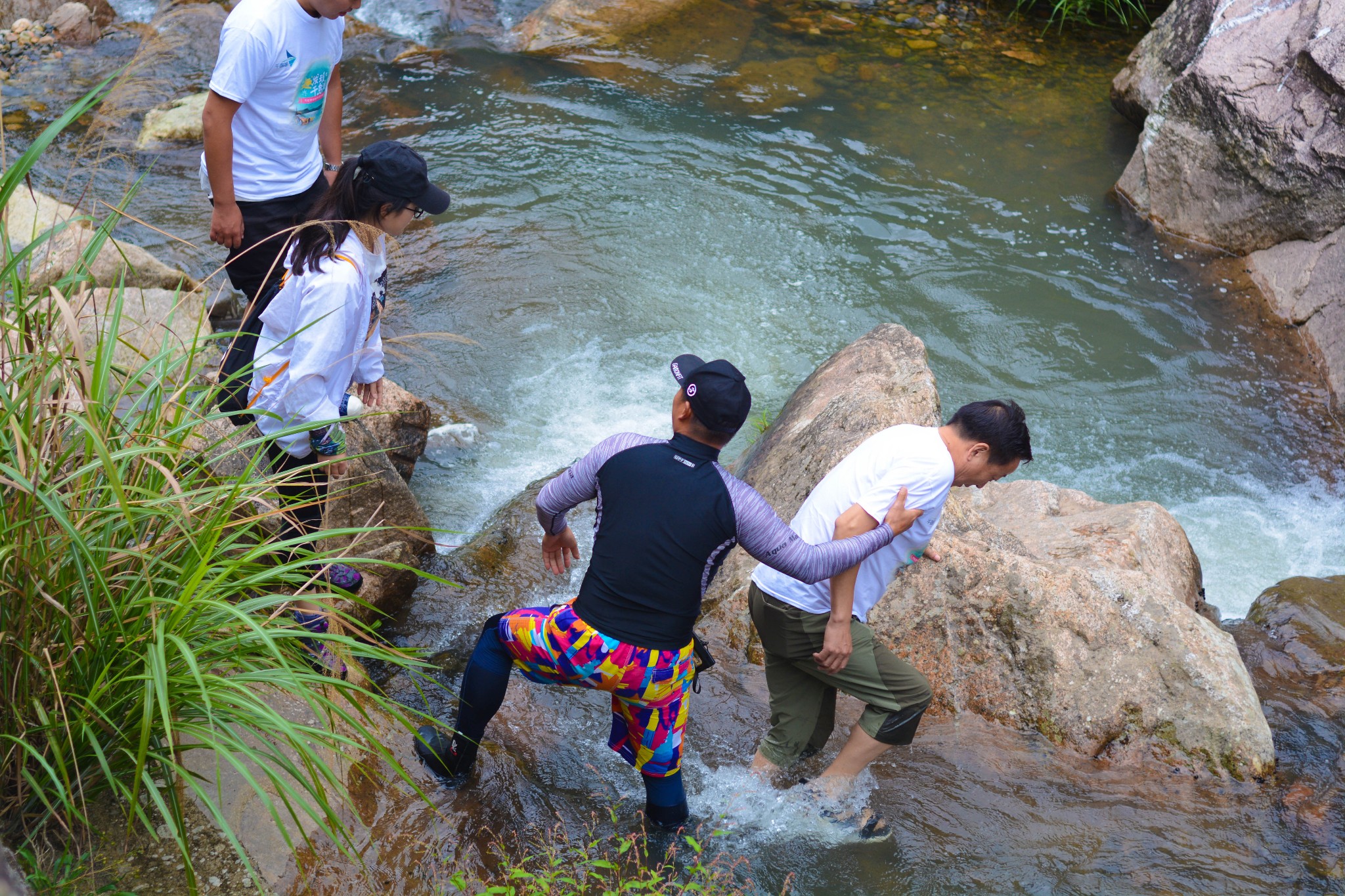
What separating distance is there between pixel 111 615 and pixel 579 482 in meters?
1.29

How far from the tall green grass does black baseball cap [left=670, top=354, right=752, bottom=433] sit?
101cm

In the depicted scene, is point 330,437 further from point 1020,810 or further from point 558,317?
point 558,317

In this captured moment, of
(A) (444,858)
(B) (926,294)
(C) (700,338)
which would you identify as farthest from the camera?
(B) (926,294)

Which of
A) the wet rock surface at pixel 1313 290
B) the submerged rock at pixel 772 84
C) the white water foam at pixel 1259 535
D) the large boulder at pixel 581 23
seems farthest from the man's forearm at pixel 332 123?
the large boulder at pixel 581 23

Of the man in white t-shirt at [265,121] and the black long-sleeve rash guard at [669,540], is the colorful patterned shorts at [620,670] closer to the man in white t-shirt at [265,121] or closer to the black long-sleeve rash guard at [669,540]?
the black long-sleeve rash guard at [669,540]

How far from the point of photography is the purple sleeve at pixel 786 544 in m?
2.84

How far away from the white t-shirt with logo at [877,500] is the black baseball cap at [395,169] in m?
1.68

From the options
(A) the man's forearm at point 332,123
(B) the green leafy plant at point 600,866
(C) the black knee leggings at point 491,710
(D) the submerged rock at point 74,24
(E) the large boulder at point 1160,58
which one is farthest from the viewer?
(D) the submerged rock at point 74,24

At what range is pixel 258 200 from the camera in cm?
408

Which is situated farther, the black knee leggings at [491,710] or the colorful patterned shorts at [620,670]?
the black knee leggings at [491,710]

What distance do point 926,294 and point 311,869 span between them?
22.0ft

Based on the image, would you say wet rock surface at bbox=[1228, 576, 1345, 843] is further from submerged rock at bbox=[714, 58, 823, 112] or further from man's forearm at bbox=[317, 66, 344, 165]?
submerged rock at bbox=[714, 58, 823, 112]

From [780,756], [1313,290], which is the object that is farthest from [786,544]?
[1313,290]

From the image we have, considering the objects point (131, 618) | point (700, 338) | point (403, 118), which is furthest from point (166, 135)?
point (131, 618)
